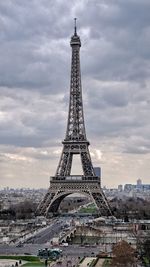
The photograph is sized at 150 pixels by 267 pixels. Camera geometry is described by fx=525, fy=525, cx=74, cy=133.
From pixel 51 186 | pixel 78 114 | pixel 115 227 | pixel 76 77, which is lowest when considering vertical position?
pixel 115 227

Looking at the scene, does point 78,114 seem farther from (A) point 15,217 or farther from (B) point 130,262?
(B) point 130,262

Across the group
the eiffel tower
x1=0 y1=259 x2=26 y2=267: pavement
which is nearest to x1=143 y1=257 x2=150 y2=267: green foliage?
x1=0 y1=259 x2=26 y2=267: pavement

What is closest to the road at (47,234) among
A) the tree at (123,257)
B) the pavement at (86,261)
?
the pavement at (86,261)

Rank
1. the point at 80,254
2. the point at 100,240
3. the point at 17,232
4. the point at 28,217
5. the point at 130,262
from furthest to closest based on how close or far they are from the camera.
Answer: the point at 28,217 < the point at 17,232 < the point at 100,240 < the point at 80,254 < the point at 130,262

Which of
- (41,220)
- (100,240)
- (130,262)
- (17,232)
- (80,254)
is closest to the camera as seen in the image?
(130,262)

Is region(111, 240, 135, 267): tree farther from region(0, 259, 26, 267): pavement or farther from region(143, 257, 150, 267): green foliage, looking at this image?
region(0, 259, 26, 267): pavement

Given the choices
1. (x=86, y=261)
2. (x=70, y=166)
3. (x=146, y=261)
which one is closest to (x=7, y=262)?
(x=86, y=261)

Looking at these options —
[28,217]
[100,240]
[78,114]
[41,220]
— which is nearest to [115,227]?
[100,240]

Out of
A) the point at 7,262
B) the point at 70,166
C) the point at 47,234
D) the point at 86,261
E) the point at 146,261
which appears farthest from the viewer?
the point at 70,166

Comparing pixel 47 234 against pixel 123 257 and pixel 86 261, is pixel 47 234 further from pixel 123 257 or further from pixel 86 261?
pixel 123 257
